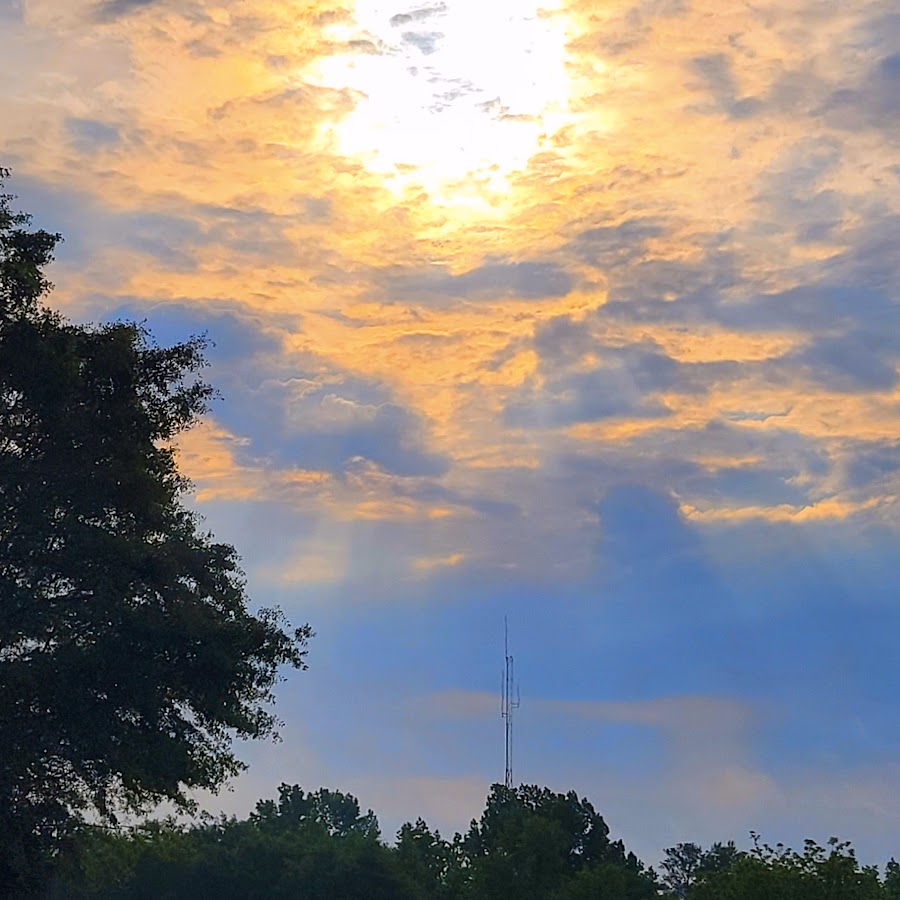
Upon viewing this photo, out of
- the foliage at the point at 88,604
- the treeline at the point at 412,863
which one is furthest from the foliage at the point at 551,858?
the foliage at the point at 88,604

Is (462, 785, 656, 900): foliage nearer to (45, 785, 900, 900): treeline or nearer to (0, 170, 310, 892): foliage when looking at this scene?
(45, 785, 900, 900): treeline

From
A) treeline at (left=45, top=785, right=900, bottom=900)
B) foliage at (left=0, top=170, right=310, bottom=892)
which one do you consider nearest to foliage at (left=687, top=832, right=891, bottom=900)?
treeline at (left=45, top=785, right=900, bottom=900)

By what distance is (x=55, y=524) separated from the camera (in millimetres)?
35188

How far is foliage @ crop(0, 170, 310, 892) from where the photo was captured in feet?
113

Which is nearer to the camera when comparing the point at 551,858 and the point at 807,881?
the point at 807,881

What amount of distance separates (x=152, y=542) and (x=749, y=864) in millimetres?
40946

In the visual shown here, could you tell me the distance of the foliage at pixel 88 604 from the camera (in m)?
34.4

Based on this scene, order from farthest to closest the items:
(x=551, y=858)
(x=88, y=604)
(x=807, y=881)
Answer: (x=551, y=858) → (x=807, y=881) → (x=88, y=604)

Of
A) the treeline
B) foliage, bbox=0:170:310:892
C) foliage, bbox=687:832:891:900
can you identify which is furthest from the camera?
the treeline

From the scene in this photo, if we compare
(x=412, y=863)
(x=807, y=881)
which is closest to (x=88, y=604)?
(x=807, y=881)

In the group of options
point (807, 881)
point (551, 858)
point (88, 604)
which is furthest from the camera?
point (551, 858)

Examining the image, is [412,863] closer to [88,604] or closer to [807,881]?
[807,881]

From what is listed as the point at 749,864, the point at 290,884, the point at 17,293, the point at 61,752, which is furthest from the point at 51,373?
the point at 290,884

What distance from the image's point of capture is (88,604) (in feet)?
114
